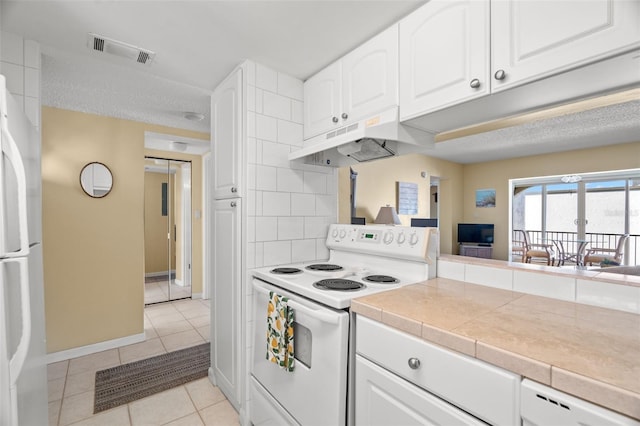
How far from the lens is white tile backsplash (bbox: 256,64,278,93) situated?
5.79 feet

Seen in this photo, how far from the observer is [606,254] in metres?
2.50

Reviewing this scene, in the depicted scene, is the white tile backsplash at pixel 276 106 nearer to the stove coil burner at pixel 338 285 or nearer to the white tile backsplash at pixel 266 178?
the white tile backsplash at pixel 266 178

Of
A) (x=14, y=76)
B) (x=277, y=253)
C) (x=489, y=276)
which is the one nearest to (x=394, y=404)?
(x=489, y=276)

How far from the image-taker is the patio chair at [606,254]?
86.7 inches

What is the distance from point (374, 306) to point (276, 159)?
3.83 ft

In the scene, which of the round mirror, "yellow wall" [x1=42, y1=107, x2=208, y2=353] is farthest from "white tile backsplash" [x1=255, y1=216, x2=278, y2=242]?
the round mirror

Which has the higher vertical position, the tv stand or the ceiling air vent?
the ceiling air vent

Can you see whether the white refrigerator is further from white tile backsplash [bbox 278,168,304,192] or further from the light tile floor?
white tile backsplash [bbox 278,168,304,192]

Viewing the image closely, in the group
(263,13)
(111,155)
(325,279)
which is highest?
(263,13)

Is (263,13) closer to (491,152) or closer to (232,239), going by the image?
(232,239)

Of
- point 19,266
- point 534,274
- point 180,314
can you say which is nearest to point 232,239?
point 19,266

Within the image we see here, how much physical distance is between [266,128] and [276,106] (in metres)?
0.18

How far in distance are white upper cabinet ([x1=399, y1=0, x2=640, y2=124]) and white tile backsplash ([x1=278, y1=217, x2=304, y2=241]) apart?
3.16ft

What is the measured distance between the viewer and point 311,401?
47.0 inches
